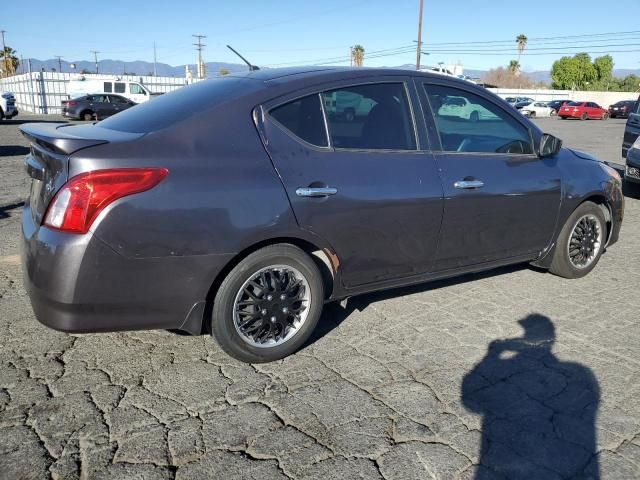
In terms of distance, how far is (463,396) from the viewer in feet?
9.73

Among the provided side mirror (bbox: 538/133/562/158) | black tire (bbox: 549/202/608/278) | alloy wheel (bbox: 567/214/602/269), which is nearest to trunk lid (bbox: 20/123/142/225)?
side mirror (bbox: 538/133/562/158)

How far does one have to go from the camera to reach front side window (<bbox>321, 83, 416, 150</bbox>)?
3.40 metres

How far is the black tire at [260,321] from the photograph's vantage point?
302 cm

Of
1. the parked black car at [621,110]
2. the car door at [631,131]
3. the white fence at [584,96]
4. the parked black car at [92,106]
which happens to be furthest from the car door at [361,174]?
the white fence at [584,96]

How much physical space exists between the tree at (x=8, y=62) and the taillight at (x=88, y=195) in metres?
81.6

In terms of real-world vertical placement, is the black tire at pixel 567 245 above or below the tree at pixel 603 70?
below

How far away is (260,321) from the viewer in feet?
10.4

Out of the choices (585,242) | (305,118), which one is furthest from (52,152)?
(585,242)

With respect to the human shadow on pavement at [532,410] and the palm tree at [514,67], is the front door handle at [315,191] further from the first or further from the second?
the palm tree at [514,67]

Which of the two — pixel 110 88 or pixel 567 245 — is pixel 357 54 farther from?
pixel 567 245

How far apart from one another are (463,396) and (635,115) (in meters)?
10.1

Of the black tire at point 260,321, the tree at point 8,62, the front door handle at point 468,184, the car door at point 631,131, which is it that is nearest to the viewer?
the black tire at point 260,321

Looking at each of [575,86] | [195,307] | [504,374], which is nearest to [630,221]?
[504,374]

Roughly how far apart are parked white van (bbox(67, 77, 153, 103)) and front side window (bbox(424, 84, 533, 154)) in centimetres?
2700
